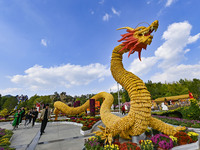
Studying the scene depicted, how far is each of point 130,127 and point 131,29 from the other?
126 inches

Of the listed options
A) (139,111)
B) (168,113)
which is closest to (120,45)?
(139,111)

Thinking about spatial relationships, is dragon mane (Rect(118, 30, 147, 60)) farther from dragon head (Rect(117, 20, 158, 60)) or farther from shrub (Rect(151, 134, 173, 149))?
shrub (Rect(151, 134, 173, 149))

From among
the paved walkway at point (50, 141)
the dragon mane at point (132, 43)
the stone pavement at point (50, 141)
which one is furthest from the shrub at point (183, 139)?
the stone pavement at point (50, 141)

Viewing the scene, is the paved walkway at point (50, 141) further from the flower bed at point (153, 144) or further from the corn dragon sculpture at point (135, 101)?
the corn dragon sculpture at point (135, 101)

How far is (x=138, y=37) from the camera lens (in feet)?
10.4

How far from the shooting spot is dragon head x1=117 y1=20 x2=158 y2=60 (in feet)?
9.80

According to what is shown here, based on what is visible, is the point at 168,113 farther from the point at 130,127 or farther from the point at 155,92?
the point at 155,92

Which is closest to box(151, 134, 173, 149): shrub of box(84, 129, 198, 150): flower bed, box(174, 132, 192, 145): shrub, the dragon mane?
box(84, 129, 198, 150): flower bed

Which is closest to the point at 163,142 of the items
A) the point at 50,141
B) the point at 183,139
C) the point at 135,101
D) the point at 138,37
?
the point at 183,139

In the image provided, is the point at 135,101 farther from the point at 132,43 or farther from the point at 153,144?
the point at 132,43

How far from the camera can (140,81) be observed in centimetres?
333

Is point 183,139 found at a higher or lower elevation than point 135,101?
lower

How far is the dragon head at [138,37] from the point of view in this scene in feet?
9.80

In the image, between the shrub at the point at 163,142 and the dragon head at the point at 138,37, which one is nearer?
the shrub at the point at 163,142
